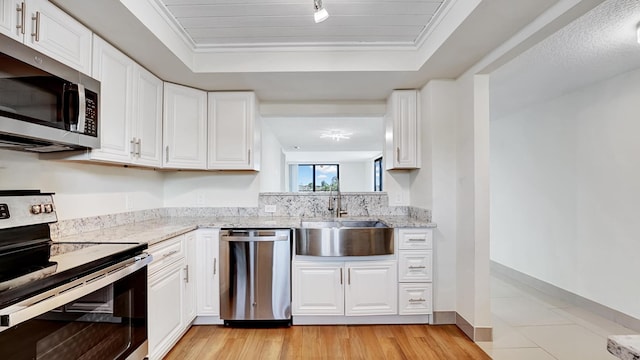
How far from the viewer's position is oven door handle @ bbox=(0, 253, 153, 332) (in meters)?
0.97

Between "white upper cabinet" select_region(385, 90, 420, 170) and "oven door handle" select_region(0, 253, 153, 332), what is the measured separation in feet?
7.48

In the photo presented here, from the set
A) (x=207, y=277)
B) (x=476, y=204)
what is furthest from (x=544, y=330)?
(x=207, y=277)

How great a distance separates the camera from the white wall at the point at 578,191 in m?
2.67

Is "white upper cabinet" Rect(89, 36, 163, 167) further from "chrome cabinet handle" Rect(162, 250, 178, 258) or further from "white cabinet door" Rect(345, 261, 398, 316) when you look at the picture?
"white cabinet door" Rect(345, 261, 398, 316)

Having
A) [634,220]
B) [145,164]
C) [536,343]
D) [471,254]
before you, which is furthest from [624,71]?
[145,164]

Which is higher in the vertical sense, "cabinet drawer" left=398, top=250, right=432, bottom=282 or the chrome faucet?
the chrome faucet

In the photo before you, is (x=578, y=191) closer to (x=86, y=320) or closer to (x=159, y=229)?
(x=159, y=229)

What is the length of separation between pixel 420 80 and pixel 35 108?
2629 mm

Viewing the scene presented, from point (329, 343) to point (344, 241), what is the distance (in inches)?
30.8

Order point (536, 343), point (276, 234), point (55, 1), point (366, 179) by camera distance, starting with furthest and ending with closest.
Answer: point (366, 179)
point (276, 234)
point (536, 343)
point (55, 1)

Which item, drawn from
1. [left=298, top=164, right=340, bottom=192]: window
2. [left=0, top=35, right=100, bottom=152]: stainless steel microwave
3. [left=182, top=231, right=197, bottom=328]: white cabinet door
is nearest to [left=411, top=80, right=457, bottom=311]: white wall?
[left=182, top=231, right=197, bottom=328]: white cabinet door

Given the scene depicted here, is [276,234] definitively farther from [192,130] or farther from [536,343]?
[536,343]

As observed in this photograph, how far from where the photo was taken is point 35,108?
1.38 metres

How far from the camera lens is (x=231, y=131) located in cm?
295
